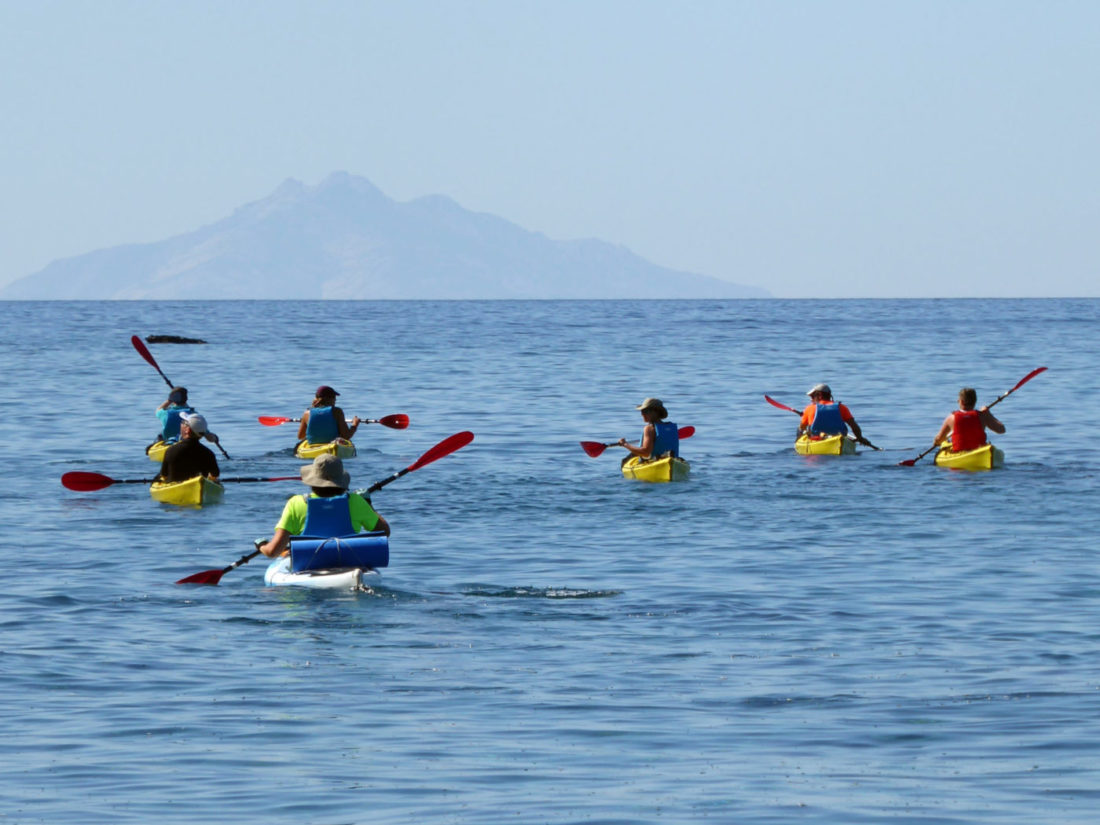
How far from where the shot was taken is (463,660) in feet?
42.1

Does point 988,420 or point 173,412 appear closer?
point 173,412

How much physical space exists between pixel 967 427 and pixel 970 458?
1.51 feet

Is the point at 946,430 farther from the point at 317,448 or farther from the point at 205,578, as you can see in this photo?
the point at 205,578

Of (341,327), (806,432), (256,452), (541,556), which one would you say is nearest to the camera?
(541,556)

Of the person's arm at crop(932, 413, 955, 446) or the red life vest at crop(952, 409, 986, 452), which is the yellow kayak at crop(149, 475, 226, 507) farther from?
the red life vest at crop(952, 409, 986, 452)

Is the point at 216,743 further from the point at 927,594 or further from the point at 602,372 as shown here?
the point at 602,372

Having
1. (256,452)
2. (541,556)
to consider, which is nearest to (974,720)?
(541,556)

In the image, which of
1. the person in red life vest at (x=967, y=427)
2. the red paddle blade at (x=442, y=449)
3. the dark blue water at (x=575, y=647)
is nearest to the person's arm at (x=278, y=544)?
the dark blue water at (x=575, y=647)

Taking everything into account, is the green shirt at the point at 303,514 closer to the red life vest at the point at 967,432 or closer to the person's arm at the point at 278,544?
the person's arm at the point at 278,544

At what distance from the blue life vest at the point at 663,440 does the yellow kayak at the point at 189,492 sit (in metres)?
5.99

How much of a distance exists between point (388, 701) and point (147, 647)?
8.63ft

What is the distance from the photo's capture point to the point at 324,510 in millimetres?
14594

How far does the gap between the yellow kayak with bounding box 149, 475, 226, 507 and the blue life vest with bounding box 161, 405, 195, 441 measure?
7.10 ft

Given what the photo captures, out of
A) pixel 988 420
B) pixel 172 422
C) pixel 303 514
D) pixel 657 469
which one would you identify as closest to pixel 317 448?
pixel 172 422
